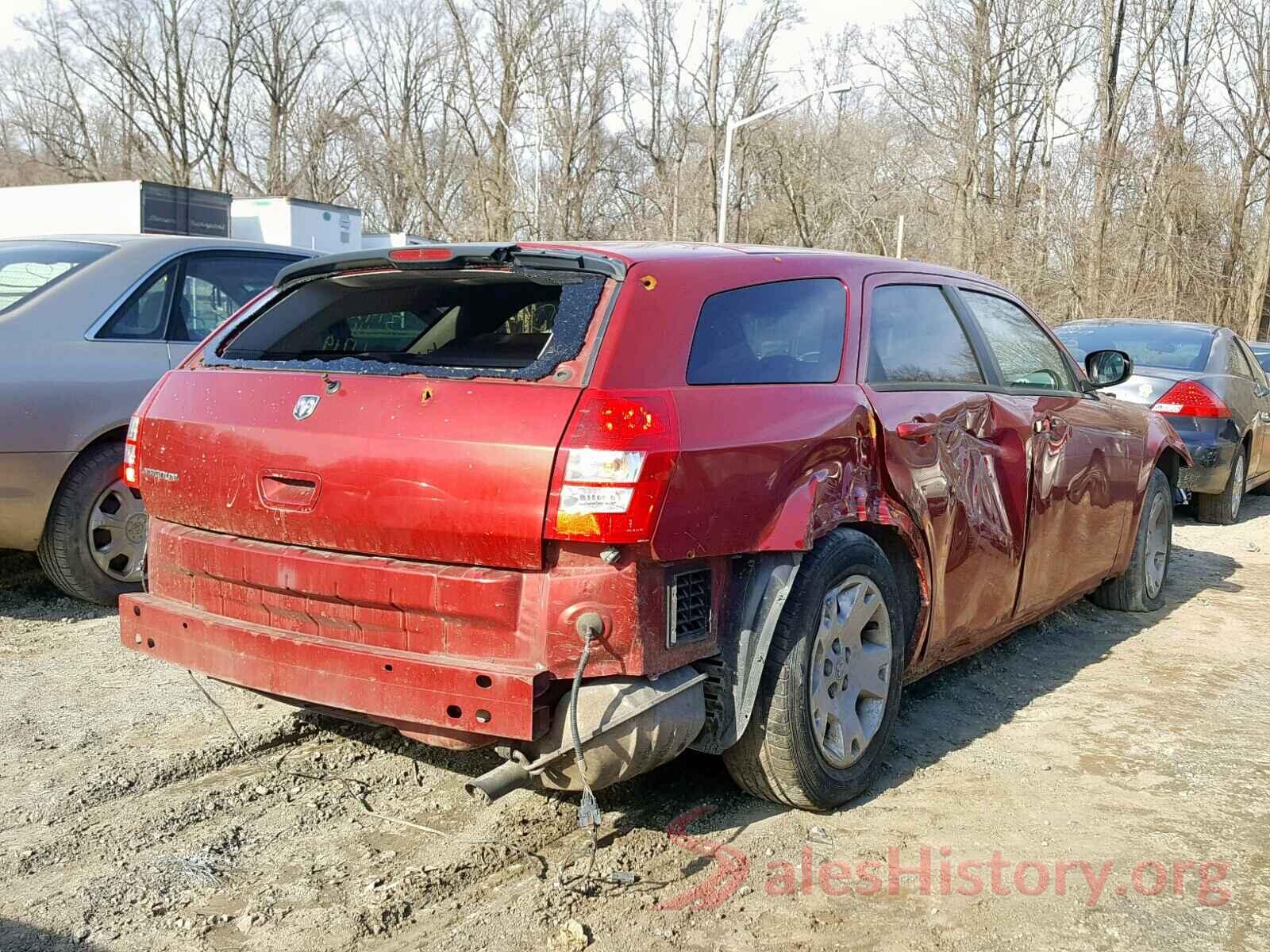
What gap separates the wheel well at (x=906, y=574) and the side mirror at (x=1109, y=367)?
2234 mm

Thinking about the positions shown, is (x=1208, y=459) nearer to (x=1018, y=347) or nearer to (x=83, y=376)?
(x=1018, y=347)

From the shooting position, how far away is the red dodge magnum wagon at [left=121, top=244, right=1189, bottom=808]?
115 inches

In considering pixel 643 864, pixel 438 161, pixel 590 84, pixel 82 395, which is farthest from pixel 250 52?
pixel 643 864

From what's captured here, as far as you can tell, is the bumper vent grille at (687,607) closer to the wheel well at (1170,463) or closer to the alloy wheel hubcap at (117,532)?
the alloy wheel hubcap at (117,532)

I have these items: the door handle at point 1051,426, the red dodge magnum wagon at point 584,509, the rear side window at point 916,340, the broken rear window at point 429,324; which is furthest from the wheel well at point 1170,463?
the broken rear window at point 429,324

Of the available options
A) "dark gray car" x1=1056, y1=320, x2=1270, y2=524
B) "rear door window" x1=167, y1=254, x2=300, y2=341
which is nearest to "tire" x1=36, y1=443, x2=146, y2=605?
"rear door window" x1=167, y1=254, x2=300, y2=341

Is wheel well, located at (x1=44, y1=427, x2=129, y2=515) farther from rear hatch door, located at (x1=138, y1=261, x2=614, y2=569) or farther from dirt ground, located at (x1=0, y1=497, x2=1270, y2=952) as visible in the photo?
rear hatch door, located at (x1=138, y1=261, x2=614, y2=569)

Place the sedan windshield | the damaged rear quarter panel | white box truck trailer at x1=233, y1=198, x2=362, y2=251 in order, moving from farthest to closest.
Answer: white box truck trailer at x1=233, y1=198, x2=362, y2=251
the sedan windshield
the damaged rear quarter panel

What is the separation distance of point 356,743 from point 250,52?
5002cm

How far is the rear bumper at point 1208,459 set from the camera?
29.9 feet

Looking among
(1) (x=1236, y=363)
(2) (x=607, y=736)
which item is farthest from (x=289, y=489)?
(1) (x=1236, y=363)

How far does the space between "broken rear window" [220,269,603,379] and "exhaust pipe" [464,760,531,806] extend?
98 centimetres

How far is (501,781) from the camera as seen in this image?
2938 mm

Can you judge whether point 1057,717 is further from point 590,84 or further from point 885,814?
point 590,84
